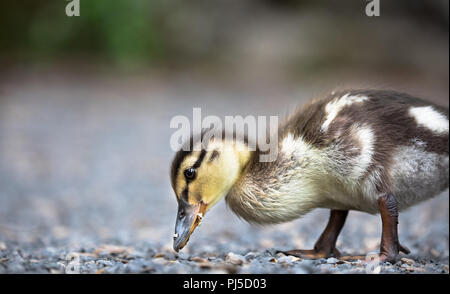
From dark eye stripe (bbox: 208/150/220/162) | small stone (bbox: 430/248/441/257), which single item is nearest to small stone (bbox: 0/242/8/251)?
dark eye stripe (bbox: 208/150/220/162)

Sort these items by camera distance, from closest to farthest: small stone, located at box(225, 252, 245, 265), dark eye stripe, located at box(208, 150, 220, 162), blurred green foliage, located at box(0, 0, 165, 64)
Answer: small stone, located at box(225, 252, 245, 265)
dark eye stripe, located at box(208, 150, 220, 162)
blurred green foliage, located at box(0, 0, 165, 64)

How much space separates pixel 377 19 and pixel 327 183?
8.99 m

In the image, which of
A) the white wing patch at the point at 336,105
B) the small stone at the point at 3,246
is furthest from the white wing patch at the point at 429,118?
the small stone at the point at 3,246

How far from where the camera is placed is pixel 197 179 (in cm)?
296

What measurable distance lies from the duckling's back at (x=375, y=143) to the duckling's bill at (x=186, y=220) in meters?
0.58

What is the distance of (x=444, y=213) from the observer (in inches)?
192

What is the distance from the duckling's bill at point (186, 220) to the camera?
2963 mm

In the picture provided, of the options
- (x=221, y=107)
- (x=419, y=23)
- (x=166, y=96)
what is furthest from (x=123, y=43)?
(x=419, y=23)

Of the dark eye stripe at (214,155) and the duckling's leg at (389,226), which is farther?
the dark eye stripe at (214,155)

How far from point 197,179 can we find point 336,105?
79 cm

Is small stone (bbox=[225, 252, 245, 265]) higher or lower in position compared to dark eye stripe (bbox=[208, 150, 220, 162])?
lower

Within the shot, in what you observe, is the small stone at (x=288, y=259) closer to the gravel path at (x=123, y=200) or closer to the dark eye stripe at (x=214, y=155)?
the gravel path at (x=123, y=200)

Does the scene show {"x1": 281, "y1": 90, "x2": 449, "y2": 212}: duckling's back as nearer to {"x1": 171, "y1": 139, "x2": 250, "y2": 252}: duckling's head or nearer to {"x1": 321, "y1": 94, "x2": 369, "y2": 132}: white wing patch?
{"x1": 321, "y1": 94, "x2": 369, "y2": 132}: white wing patch

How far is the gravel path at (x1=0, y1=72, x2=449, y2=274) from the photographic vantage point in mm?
2895
